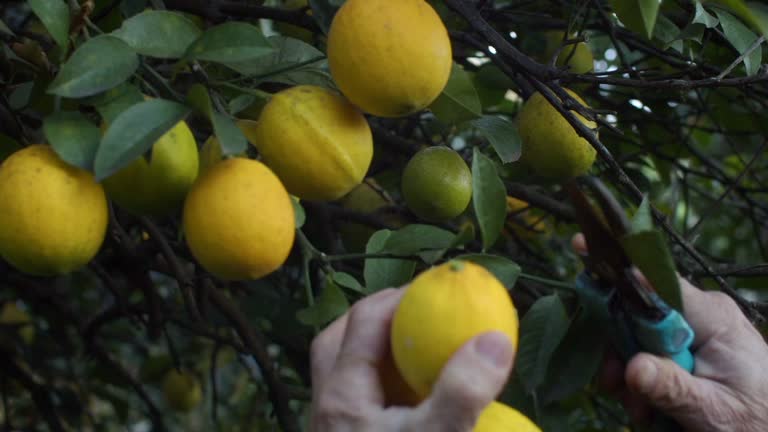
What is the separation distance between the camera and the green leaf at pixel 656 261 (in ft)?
2.83

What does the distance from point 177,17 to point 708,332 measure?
2.46 feet

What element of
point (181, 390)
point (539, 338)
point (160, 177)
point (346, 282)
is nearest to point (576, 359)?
point (539, 338)

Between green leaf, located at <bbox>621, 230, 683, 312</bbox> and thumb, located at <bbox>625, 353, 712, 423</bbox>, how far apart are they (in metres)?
0.09

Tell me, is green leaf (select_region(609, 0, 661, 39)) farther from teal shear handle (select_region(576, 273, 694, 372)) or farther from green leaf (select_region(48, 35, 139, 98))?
green leaf (select_region(48, 35, 139, 98))

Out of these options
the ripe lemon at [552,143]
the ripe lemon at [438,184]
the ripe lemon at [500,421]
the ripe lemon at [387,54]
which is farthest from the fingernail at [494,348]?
the ripe lemon at [552,143]

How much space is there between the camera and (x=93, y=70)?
98 cm

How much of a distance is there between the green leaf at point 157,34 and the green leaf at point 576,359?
0.56 meters

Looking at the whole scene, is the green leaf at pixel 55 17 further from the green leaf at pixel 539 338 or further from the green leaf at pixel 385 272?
the green leaf at pixel 539 338

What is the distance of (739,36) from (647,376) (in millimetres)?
602

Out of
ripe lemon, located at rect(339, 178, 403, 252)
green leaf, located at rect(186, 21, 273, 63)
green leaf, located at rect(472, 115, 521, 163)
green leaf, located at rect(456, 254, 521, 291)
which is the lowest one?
ripe lemon, located at rect(339, 178, 403, 252)

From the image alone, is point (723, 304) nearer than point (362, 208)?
Yes

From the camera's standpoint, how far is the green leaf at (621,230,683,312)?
2.83 feet

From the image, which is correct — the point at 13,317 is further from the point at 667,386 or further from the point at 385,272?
the point at 667,386

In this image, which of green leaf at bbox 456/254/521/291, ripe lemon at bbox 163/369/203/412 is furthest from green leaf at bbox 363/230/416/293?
ripe lemon at bbox 163/369/203/412
